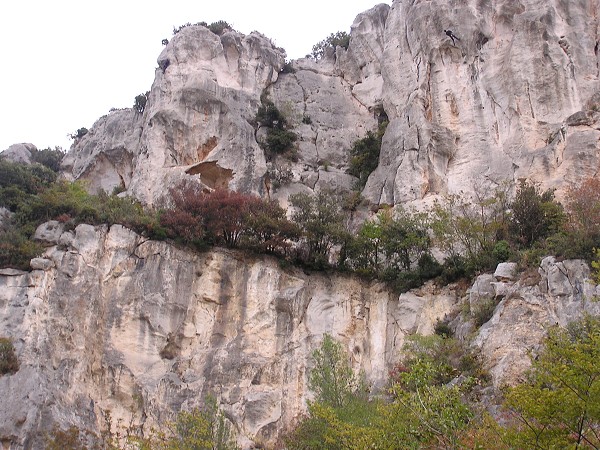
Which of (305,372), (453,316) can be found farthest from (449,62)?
(305,372)

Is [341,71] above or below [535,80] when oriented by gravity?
above

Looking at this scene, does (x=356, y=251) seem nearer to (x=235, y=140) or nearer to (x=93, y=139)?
(x=235, y=140)

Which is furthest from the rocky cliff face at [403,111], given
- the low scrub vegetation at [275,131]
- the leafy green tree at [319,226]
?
the leafy green tree at [319,226]

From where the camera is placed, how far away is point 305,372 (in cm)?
2739

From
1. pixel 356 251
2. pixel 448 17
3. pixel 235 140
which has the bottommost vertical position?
pixel 356 251

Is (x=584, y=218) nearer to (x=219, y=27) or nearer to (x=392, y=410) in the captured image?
(x=392, y=410)

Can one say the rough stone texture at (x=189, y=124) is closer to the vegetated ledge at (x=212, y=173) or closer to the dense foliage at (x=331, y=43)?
the vegetated ledge at (x=212, y=173)

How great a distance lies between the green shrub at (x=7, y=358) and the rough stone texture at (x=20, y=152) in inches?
776

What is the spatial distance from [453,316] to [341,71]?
24154 mm

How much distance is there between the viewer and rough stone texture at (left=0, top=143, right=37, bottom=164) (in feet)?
140

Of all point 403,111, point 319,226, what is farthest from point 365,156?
point 319,226

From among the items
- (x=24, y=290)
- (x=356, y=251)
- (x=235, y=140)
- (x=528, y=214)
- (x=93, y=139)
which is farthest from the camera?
(x=93, y=139)

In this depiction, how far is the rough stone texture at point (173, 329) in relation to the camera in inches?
1006

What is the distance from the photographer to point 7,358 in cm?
2472
